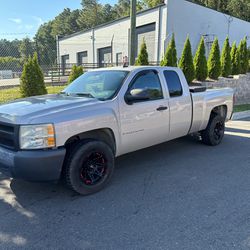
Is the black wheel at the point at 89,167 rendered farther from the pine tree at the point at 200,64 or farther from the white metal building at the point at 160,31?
the white metal building at the point at 160,31

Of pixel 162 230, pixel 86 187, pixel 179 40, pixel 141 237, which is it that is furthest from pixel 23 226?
pixel 179 40

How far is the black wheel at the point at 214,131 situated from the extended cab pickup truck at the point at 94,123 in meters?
0.63

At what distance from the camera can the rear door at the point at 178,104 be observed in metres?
5.08

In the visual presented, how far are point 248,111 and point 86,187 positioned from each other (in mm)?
9619

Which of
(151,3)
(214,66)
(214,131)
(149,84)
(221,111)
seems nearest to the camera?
(149,84)

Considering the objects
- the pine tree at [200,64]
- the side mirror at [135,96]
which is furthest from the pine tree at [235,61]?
the side mirror at [135,96]

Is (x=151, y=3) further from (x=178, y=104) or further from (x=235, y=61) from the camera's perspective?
(x=178, y=104)

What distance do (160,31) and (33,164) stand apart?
73.2 ft

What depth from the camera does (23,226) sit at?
312 centimetres

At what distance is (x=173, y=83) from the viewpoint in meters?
5.23

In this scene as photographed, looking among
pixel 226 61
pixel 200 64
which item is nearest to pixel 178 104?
pixel 200 64

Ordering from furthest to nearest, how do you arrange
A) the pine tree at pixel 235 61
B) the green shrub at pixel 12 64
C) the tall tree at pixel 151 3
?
the tall tree at pixel 151 3, the green shrub at pixel 12 64, the pine tree at pixel 235 61

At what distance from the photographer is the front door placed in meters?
4.27

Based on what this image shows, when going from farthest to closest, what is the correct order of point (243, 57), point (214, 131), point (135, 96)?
point (243, 57)
point (214, 131)
point (135, 96)
